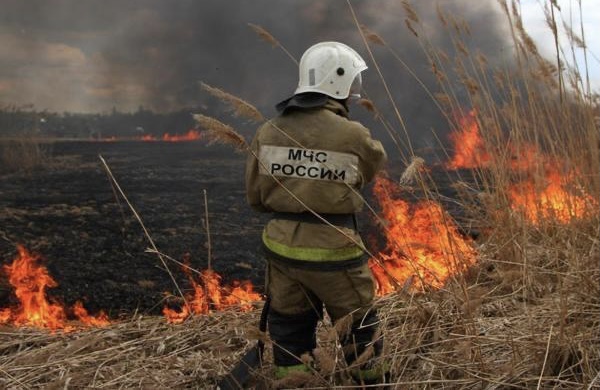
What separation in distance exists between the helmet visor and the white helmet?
18 millimetres

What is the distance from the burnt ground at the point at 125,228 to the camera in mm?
4273

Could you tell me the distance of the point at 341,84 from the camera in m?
2.24

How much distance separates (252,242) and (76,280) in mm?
1743

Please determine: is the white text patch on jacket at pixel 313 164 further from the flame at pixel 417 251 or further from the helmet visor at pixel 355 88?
the flame at pixel 417 251

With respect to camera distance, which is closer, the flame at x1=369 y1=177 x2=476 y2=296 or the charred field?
the flame at x1=369 y1=177 x2=476 y2=296

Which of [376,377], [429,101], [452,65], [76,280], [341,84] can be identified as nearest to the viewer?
[376,377]

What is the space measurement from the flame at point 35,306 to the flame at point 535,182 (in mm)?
2599

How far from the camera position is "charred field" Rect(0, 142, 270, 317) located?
14.0ft

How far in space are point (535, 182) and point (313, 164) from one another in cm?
170

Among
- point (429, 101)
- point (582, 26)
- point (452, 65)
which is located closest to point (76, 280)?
point (452, 65)

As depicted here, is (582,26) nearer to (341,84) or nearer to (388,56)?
(341,84)

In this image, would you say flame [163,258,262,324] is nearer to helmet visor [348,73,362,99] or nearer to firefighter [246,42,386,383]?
firefighter [246,42,386,383]

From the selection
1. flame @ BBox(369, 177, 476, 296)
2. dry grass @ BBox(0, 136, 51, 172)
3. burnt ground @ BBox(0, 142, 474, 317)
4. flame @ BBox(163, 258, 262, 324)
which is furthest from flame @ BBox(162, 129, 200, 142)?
flame @ BBox(163, 258, 262, 324)

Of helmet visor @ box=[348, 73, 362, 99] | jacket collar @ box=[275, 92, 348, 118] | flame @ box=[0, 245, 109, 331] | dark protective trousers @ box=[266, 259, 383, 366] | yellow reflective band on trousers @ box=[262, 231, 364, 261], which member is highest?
helmet visor @ box=[348, 73, 362, 99]
